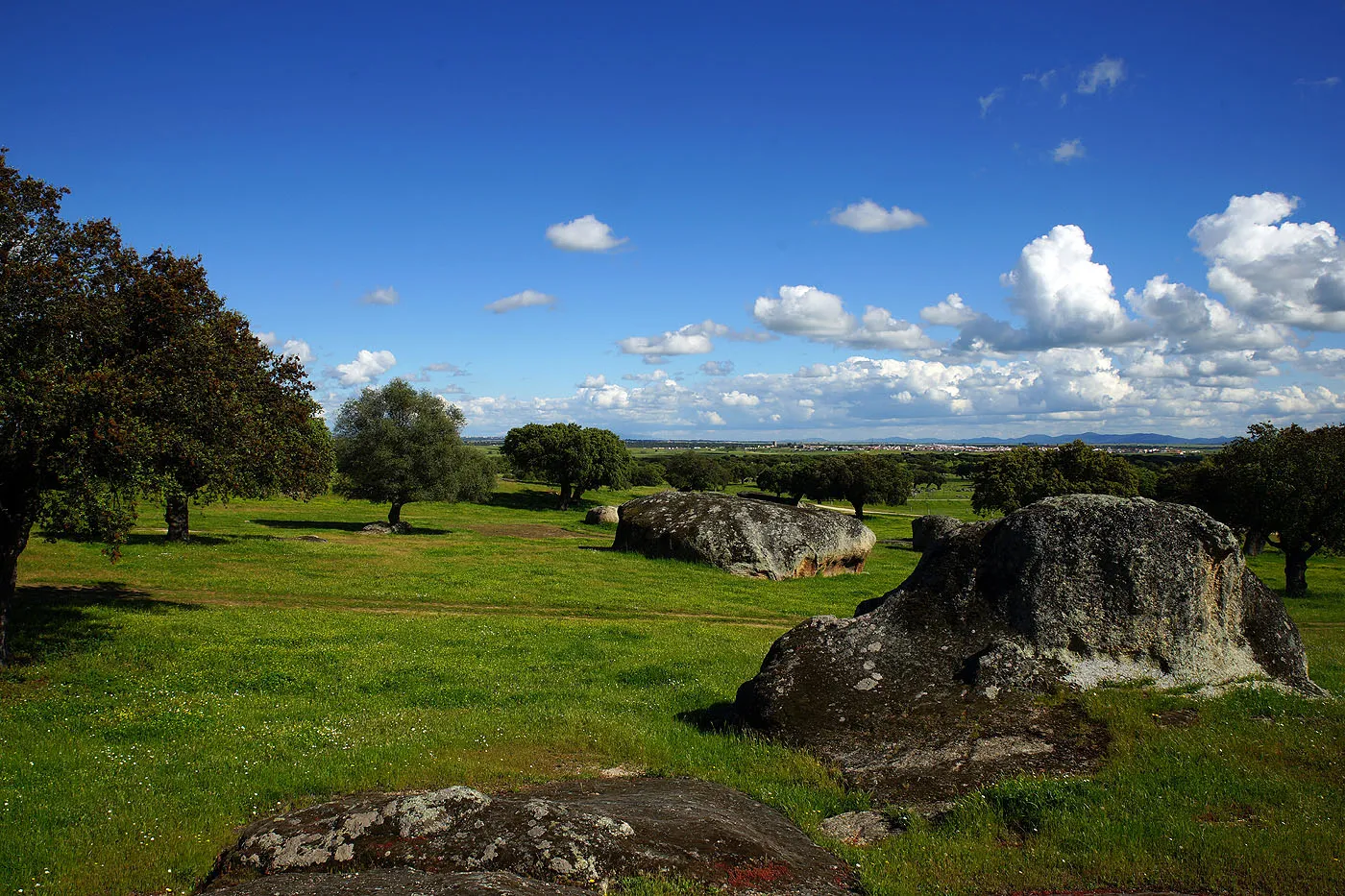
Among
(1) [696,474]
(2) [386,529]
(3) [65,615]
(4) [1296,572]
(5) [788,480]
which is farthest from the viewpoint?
(1) [696,474]

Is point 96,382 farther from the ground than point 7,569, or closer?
farther from the ground

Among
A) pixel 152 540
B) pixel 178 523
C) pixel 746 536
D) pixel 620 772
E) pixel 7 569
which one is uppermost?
pixel 7 569

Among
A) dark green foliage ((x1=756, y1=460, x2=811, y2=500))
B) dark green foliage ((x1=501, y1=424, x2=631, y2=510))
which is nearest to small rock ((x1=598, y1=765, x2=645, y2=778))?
dark green foliage ((x1=501, y1=424, x2=631, y2=510))

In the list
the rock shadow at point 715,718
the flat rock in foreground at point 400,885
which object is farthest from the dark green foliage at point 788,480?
the flat rock in foreground at point 400,885

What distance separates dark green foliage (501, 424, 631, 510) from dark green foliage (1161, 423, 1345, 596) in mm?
60574

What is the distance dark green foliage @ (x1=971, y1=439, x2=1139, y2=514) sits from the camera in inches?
2539

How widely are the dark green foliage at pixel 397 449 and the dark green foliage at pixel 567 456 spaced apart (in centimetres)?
3061

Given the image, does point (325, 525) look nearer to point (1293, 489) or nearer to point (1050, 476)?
point (1050, 476)

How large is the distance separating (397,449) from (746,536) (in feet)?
93.5

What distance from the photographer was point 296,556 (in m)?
36.7

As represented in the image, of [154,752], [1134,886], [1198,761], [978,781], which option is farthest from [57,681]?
[1198,761]

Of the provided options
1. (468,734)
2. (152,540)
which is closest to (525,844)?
(468,734)

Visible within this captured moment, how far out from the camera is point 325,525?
187 ft

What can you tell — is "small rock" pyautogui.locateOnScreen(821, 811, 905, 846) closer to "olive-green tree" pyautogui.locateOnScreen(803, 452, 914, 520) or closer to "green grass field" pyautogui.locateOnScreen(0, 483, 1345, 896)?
"green grass field" pyautogui.locateOnScreen(0, 483, 1345, 896)
